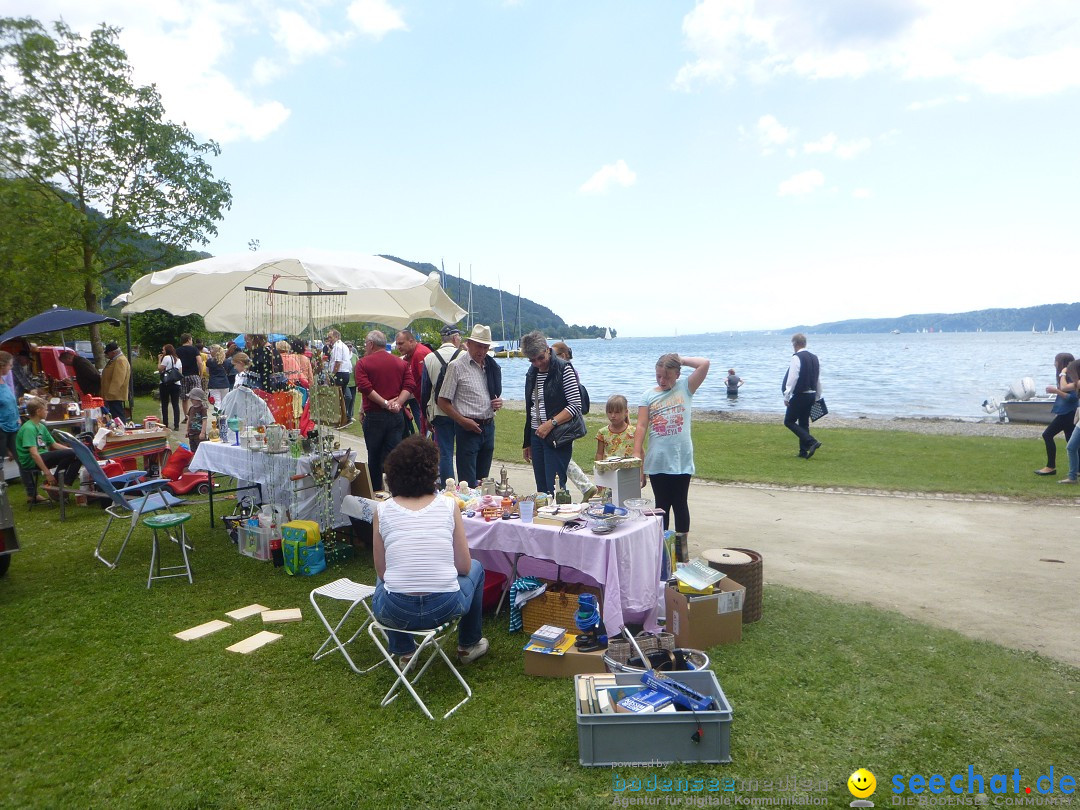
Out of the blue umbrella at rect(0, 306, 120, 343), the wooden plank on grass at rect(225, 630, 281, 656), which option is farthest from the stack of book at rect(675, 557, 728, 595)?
the blue umbrella at rect(0, 306, 120, 343)

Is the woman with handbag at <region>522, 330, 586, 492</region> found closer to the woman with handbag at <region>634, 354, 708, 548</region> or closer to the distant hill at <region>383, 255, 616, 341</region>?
the woman with handbag at <region>634, 354, 708, 548</region>

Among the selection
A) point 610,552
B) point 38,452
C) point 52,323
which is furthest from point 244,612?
point 52,323

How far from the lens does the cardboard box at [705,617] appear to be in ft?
13.0

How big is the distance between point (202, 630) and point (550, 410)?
3.01 metres

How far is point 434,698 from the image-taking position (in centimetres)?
358

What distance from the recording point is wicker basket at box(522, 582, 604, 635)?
162 inches

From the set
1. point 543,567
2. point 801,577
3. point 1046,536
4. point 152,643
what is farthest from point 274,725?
point 1046,536

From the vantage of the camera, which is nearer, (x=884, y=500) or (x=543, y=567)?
(x=543, y=567)

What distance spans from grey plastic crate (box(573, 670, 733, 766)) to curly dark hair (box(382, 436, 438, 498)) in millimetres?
1346

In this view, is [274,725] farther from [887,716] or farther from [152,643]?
[887,716]

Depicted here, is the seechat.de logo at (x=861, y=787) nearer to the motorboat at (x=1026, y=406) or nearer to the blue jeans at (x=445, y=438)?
the blue jeans at (x=445, y=438)

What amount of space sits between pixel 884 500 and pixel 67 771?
7893 millimetres

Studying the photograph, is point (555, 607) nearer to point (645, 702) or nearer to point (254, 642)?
point (645, 702)

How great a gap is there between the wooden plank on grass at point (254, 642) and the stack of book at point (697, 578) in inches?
102
